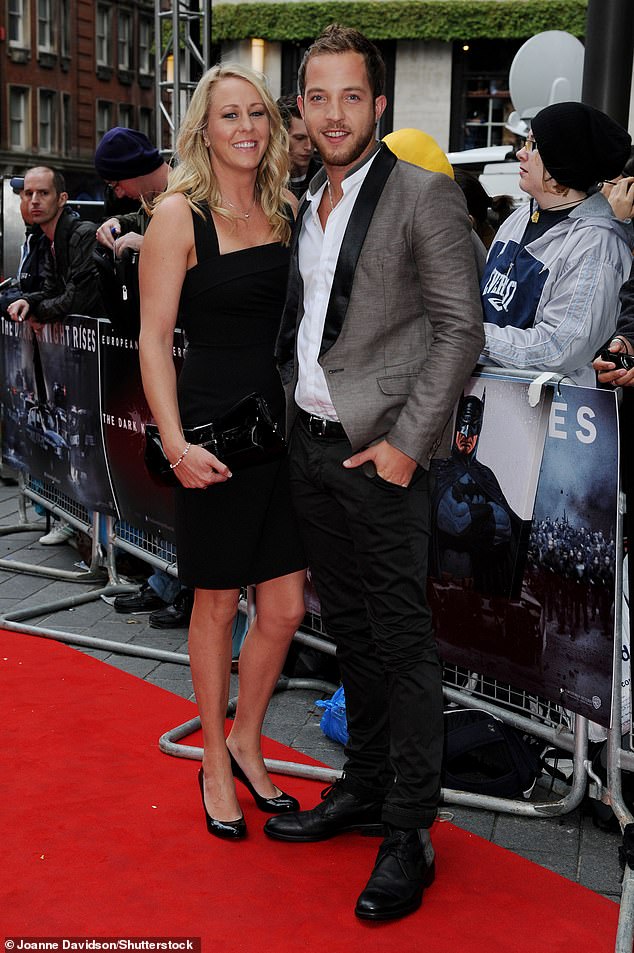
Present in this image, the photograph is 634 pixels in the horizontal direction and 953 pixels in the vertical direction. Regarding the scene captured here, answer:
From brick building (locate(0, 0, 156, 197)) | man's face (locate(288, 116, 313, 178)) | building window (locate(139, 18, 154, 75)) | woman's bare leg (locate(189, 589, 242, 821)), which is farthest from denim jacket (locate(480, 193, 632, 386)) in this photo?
building window (locate(139, 18, 154, 75))

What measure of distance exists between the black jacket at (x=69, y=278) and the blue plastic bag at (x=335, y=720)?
272 cm

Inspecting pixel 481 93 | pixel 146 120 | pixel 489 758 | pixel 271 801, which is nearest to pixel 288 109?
pixel 489 758

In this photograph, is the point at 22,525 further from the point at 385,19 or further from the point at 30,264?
the point at 385,19

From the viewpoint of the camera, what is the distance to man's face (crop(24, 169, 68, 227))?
621cm

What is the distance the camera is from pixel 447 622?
3.64m

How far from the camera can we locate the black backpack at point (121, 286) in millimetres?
4762

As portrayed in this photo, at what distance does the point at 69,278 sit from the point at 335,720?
3.14 metres

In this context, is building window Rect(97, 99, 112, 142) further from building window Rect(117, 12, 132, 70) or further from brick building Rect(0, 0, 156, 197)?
building window Rect(117, 12, 132, 70)

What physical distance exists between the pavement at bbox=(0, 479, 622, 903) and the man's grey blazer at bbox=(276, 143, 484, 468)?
4.25 ft

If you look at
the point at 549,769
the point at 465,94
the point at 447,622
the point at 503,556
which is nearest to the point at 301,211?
the point at 503,556

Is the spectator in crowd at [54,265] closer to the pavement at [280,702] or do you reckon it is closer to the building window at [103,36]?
the pavement at [280,702]

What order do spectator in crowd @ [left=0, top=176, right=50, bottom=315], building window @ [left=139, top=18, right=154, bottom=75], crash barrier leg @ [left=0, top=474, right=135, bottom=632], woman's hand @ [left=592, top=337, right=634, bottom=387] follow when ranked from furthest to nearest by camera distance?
building window @ [left=139, top=18, right=154, bottom=75], spectator in crowd @ [left=0, top=176, right=50, bottom=315], crash barrier leg @ [left=0, top=474, right=135, bottom=632], woman's hand @ [left=592, top=337, right=634, bottom=387]

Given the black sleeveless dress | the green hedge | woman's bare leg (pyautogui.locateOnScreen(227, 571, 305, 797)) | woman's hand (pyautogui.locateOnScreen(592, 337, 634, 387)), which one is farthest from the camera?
the green hedge

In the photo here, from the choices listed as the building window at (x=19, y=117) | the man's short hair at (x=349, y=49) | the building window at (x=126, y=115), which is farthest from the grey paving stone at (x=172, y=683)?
the building window at (x=126, y=115)
